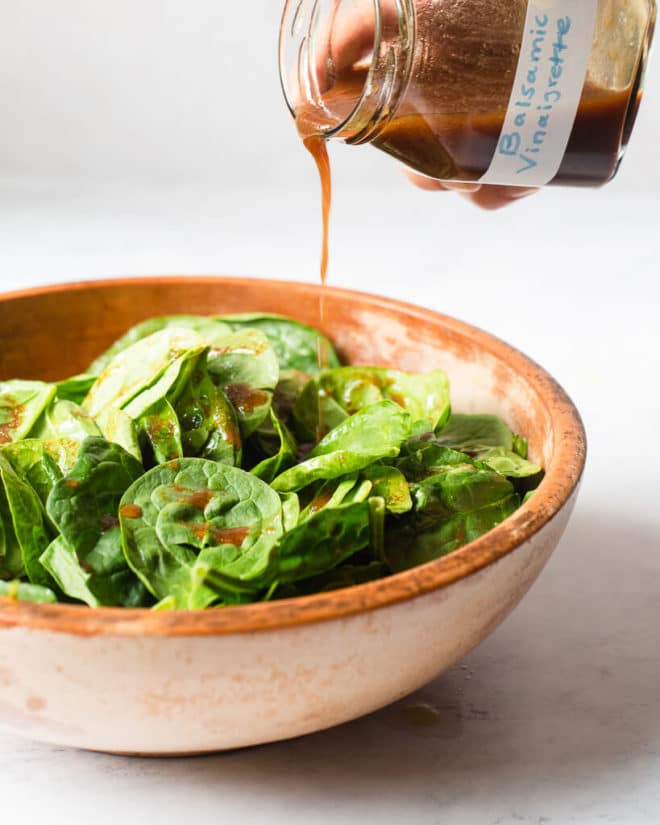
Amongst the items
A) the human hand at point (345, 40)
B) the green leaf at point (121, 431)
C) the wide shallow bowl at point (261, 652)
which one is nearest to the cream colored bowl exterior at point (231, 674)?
the wide shallow bowl at point (261, 652)

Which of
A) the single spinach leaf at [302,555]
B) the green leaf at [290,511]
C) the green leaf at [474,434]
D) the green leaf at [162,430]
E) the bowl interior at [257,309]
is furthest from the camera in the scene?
the bowl interior at [257,309]

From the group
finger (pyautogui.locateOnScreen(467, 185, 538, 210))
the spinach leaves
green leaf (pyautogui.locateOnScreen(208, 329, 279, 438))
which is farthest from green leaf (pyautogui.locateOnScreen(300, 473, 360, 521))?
finger (pyautogui.locateOnScreen(467, 185, 538, 210))

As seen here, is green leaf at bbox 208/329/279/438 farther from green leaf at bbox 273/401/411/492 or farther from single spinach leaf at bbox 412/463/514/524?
single spinach leaf at bbox 412/463/514/524

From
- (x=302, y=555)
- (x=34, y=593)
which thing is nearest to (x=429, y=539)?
(x=302, y=555)

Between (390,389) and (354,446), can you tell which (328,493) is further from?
(390,389)

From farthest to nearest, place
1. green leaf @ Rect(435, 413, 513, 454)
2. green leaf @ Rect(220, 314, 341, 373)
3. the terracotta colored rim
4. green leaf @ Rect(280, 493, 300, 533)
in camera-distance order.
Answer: green leaf @ Rect(220, 314, 341, 373) → green leaf @ Rect(435, 413, 513, 454) → green leaf @ Rect(280, 493, 300, 533) → the terracotta colored rim

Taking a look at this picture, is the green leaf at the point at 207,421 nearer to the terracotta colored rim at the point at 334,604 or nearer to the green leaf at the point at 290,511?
the green leaf at the point at 290,511

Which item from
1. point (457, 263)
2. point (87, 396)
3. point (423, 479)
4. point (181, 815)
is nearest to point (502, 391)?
point (423, 479)
